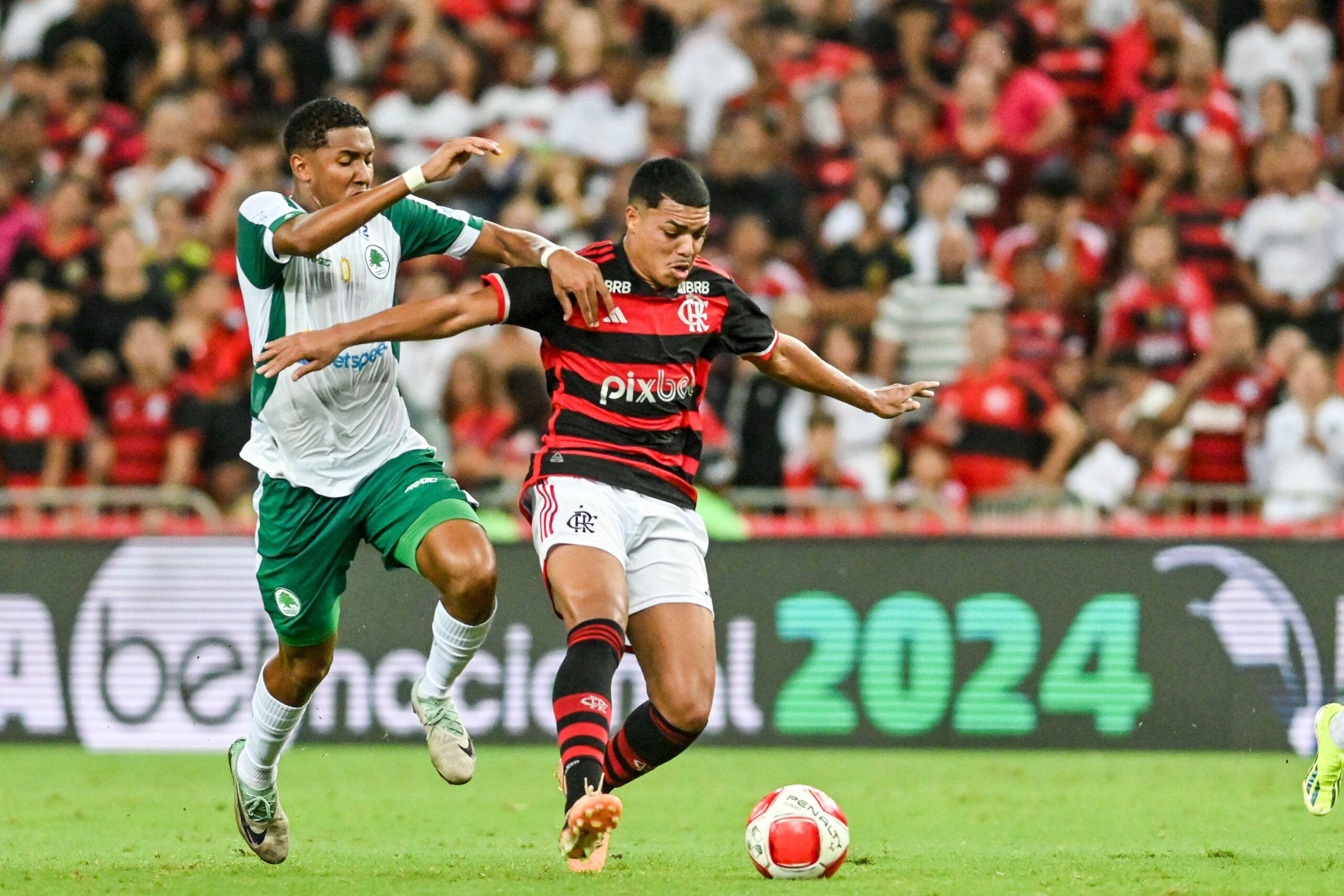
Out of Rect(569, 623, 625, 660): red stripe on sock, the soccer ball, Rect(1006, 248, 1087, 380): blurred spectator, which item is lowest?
the soccer ball

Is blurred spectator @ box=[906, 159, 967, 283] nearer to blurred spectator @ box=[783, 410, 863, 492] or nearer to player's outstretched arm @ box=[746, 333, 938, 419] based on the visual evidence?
blurred spectator @ box=[783, 410, 863, 492]

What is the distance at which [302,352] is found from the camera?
7023 mm

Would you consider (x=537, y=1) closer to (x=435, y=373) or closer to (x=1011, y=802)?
(x=435, y=373)

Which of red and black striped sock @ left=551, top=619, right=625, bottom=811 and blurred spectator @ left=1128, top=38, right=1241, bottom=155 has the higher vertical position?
blurred spectator @ left=1128, top=38, right=1241, bottom=155

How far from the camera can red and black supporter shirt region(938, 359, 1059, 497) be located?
13.7 meters

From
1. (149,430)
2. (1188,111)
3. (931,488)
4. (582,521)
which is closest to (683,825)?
(582,521)

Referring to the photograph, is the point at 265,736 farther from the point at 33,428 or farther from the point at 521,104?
the point at 521,104

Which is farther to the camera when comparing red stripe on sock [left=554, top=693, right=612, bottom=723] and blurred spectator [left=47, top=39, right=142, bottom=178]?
blurred spectator [left=47, top=39, right=142, bottom=178]

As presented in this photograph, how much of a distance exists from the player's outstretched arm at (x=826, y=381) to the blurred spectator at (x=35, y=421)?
8010 millimetres

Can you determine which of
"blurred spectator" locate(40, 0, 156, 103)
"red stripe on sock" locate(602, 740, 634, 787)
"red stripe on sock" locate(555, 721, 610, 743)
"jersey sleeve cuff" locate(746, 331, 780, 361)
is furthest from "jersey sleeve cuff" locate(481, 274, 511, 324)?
"blurred spectator" locate(40, 0, 156, 103)

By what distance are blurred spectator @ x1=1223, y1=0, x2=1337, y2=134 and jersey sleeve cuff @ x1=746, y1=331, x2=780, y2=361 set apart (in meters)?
9.73

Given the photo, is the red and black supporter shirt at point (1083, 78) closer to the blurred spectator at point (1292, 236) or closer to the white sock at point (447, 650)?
the blurred spectator at point (1292, 236)

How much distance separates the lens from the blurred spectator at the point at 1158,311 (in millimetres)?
14500

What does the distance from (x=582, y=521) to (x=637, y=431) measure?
1.55ft
